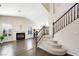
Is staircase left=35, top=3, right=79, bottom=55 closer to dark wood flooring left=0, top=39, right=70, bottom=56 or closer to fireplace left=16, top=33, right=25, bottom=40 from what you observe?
dark wood flooring left=0, top=39, right=70, bottom=56

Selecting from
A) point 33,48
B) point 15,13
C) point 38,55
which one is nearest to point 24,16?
point 15,13

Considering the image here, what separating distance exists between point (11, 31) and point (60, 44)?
4.96 ft

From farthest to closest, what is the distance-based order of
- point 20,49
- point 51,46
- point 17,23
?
point 51,46 < point 17,23 < point 20,49

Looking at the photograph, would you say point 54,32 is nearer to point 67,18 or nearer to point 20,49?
point 67,18

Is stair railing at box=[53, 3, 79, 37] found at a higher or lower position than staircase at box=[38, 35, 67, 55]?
higher

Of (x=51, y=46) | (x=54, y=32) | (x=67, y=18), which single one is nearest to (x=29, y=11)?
(x=54, y=32)

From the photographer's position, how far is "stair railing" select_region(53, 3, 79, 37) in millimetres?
2829

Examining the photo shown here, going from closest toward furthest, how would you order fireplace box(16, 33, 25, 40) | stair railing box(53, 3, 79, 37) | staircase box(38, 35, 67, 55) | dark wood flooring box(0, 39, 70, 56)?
1. dark wood flooring box(0, 39, 70, 56)
2. staircase box(38, 35, 67, 55)
3. fireplace box(16, 33, 25, 40)
4. stair railing box(53, 3, 79, 37)

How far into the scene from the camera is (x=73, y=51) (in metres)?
2.37

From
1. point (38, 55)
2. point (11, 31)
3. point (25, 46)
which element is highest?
point (11, 31)

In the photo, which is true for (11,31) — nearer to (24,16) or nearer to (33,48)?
(24,16)

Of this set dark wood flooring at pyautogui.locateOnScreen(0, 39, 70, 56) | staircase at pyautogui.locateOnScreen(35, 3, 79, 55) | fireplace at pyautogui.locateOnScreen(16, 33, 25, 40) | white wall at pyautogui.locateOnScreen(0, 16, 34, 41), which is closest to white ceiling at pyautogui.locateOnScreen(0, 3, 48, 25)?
white wall at pyautogui.locateOnScreen(0, 16, 34, 41)

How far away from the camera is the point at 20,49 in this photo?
237cm

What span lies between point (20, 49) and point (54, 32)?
4.21 ft
